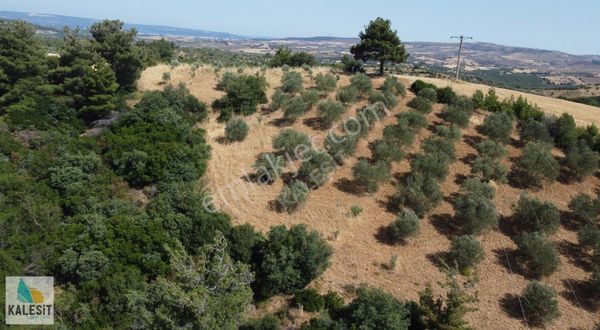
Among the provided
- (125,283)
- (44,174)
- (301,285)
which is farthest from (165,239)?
(44,174)

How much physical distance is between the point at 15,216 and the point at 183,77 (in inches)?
747

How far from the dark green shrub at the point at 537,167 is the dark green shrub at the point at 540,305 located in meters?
7.24

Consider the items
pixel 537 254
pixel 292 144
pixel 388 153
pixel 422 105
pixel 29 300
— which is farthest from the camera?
pixel 422 105

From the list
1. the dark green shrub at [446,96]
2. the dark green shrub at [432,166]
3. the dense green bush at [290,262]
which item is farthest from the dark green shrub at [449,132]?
the dense green bush at [290,262]

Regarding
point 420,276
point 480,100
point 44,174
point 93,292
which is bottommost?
point 93,292

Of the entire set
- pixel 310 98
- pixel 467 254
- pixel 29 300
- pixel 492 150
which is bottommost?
pixel 29 300

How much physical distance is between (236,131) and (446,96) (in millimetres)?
13422

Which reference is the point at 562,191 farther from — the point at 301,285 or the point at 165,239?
the point at 165,239

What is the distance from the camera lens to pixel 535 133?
65.8 ft

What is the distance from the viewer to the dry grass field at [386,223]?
12.5 meters

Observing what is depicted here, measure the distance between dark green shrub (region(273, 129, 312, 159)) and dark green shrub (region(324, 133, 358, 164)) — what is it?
1.09 metres

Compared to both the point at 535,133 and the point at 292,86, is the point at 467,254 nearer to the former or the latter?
the point at 535,133

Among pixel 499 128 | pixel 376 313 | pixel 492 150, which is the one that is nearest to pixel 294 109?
pixel 492 150

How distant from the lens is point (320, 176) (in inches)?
694
